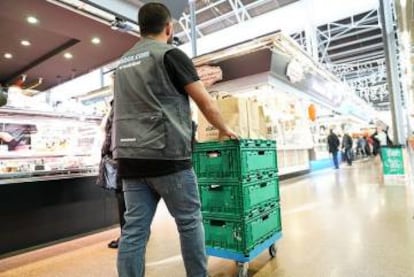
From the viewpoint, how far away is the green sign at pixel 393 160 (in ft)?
22.3

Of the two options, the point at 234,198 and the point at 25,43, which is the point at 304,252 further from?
the point at 25,43

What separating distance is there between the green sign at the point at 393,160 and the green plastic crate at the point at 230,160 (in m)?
5.63

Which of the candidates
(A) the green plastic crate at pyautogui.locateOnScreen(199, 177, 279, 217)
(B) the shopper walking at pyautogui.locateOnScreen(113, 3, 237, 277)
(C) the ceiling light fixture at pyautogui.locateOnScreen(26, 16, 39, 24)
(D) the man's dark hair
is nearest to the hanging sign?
(C) the ceiling light fixture at pyautogui.locateOnScreen(26, 16, 39, 24)

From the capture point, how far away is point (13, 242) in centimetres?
314

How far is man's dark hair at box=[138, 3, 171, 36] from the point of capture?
1552 millimetres

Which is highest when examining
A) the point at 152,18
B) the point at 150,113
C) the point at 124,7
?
the point at 124,7

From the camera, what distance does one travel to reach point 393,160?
6.95m

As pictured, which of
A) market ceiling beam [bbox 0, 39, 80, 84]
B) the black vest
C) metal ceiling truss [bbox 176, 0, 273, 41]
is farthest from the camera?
Result: metal ceiling truss [bbox 176, 0, 273, 41]

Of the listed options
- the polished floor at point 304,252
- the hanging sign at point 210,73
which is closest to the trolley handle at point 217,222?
the polished floor at point 304,252

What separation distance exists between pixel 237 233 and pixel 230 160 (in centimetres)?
53

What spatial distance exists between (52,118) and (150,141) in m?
2.82

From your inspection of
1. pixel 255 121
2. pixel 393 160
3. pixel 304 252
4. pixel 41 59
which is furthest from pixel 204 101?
pixel 393 160

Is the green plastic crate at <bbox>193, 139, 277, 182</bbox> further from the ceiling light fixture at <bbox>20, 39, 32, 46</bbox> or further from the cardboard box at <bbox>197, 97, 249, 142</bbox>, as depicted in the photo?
the ceiling light fixture at <bbox>20, 39, 32, 46</bbox>

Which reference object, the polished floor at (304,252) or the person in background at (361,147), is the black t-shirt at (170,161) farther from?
the person in background at (361,147)
